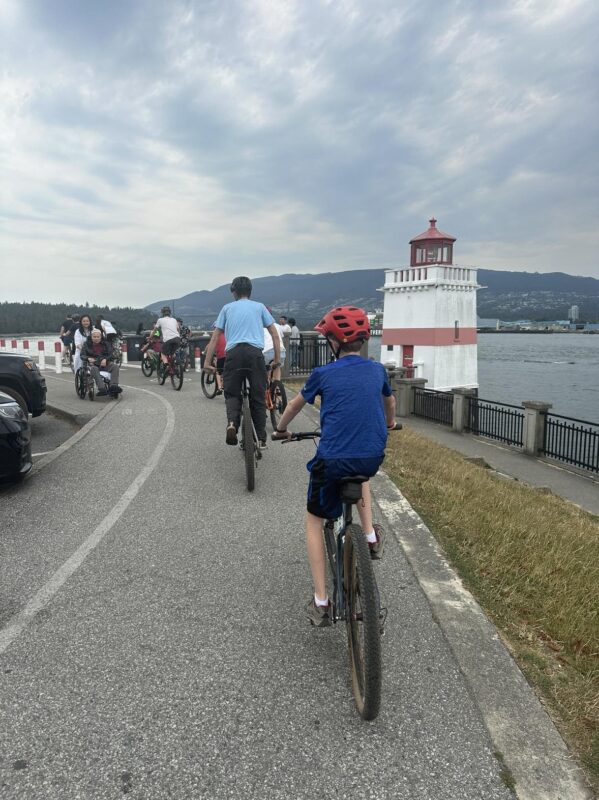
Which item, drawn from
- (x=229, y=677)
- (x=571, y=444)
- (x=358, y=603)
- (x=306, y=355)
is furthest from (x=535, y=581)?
(x=306, y=355)

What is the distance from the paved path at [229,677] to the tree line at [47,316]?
4724 centimetres

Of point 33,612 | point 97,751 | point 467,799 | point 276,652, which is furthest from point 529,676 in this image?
point 33,612

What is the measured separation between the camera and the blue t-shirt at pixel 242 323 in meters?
6.19

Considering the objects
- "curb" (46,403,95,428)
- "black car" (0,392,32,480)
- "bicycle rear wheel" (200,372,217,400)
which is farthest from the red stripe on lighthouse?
"black car" (0,392,32,480)

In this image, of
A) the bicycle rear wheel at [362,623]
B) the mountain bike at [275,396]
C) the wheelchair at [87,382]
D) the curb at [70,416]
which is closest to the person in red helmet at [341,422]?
the bicycle rear wheel at [362,623]

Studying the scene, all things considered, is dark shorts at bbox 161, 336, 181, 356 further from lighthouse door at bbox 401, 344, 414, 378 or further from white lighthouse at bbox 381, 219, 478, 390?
lighthouse door at bbox 401, 344, 414, 378

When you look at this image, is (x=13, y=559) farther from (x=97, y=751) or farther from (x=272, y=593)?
(x=97, y=751)

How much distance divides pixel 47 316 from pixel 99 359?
156ft

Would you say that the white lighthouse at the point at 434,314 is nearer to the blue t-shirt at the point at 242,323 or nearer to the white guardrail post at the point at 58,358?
the white guardrail post at the point at 58,358

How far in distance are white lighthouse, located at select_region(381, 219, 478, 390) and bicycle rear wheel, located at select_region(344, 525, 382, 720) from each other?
122 ft

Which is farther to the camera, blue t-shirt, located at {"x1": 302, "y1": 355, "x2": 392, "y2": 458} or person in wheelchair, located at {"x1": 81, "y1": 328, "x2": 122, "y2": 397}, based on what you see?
person in wheelchair, located at {"x1": 81, "y1": 328, "x2": 122, "y2": 397}

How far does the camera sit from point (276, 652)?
3.08m

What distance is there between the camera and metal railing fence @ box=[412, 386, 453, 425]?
80.9 feet

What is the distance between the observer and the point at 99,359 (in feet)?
42.3
